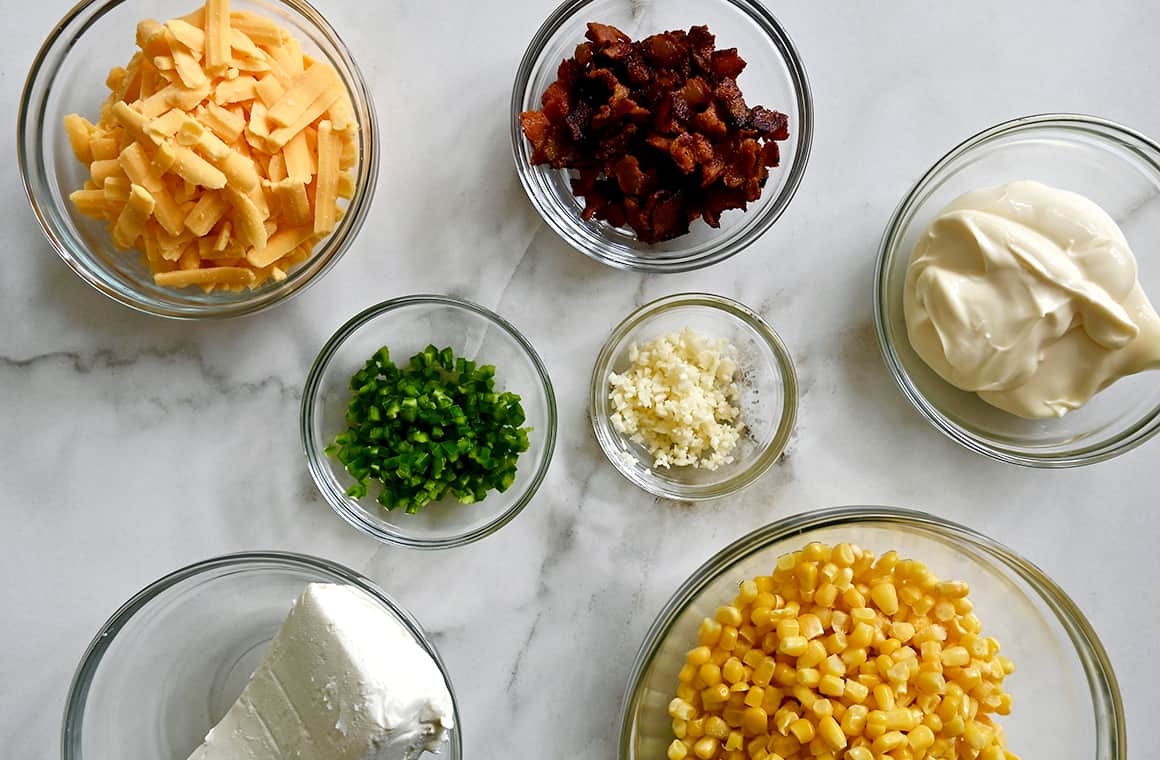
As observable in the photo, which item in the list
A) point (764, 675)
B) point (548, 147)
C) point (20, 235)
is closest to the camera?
point (764, 675)

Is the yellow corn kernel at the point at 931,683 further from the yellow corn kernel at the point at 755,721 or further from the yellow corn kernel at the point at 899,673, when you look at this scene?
the yellow corn kernel at the point at 755,721

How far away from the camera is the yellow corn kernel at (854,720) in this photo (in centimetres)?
144

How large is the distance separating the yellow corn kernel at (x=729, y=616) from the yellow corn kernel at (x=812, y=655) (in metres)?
0.13

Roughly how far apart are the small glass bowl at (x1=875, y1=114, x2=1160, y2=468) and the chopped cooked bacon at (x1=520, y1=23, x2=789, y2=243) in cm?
37

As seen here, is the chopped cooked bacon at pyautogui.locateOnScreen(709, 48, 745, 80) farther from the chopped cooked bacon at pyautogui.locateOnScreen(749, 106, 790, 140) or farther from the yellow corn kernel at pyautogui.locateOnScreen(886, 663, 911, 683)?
the yellow corn kernel at pyautogui.locateOnScreen(886, 663, 911, 683)

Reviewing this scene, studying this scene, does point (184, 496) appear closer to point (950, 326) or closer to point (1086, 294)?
point (950, 326)

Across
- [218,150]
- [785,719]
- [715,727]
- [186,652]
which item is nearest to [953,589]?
[785,719]

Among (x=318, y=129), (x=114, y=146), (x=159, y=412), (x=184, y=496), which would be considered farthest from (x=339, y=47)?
(x=184, y=496)

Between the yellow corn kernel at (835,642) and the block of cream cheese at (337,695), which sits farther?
the yellow corn kernel at (835,642)

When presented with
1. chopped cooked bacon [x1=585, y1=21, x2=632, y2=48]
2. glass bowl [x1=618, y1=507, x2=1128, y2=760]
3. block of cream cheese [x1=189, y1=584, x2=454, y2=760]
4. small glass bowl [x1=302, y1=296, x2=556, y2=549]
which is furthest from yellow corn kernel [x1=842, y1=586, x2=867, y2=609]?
chopped cooked bacon [x1=585, y1=21, x2=632, y2=48]

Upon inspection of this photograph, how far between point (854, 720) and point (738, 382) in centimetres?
68

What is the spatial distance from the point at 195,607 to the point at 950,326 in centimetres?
151

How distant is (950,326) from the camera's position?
62.9 inches

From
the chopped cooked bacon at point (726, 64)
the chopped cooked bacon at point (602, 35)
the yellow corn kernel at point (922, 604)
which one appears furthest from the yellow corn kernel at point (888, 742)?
the chopped cooked bacon at point (602, 35)
